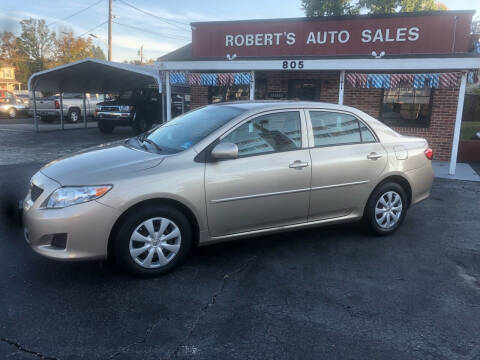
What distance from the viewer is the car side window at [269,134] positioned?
13.2ft

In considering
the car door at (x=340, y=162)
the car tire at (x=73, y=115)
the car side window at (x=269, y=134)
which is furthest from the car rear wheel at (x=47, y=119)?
the car door at (x=340, y=162)

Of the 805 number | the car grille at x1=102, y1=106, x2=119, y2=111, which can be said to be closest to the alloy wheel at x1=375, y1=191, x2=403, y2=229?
the 805 number

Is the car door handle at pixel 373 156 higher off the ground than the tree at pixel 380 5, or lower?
lower

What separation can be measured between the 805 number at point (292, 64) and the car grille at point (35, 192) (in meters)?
7.88

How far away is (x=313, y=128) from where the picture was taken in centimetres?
443

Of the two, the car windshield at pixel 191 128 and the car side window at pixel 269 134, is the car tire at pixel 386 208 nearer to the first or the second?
the car side window at pixel 269 134

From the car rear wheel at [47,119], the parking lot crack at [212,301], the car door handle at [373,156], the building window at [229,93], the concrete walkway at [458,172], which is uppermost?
the building window at [229,93]

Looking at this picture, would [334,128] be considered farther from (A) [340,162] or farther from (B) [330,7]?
(B) [330,7]

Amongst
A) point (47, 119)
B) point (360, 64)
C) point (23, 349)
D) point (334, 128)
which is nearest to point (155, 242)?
point (23, 349)

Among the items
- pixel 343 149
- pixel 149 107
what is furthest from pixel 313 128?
pixel 149 107

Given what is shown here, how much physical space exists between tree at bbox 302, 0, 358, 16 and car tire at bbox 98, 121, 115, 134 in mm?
16596

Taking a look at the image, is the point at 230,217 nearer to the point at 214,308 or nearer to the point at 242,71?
the point at 214,308

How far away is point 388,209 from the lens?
494 cm

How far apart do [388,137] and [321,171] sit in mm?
1220
